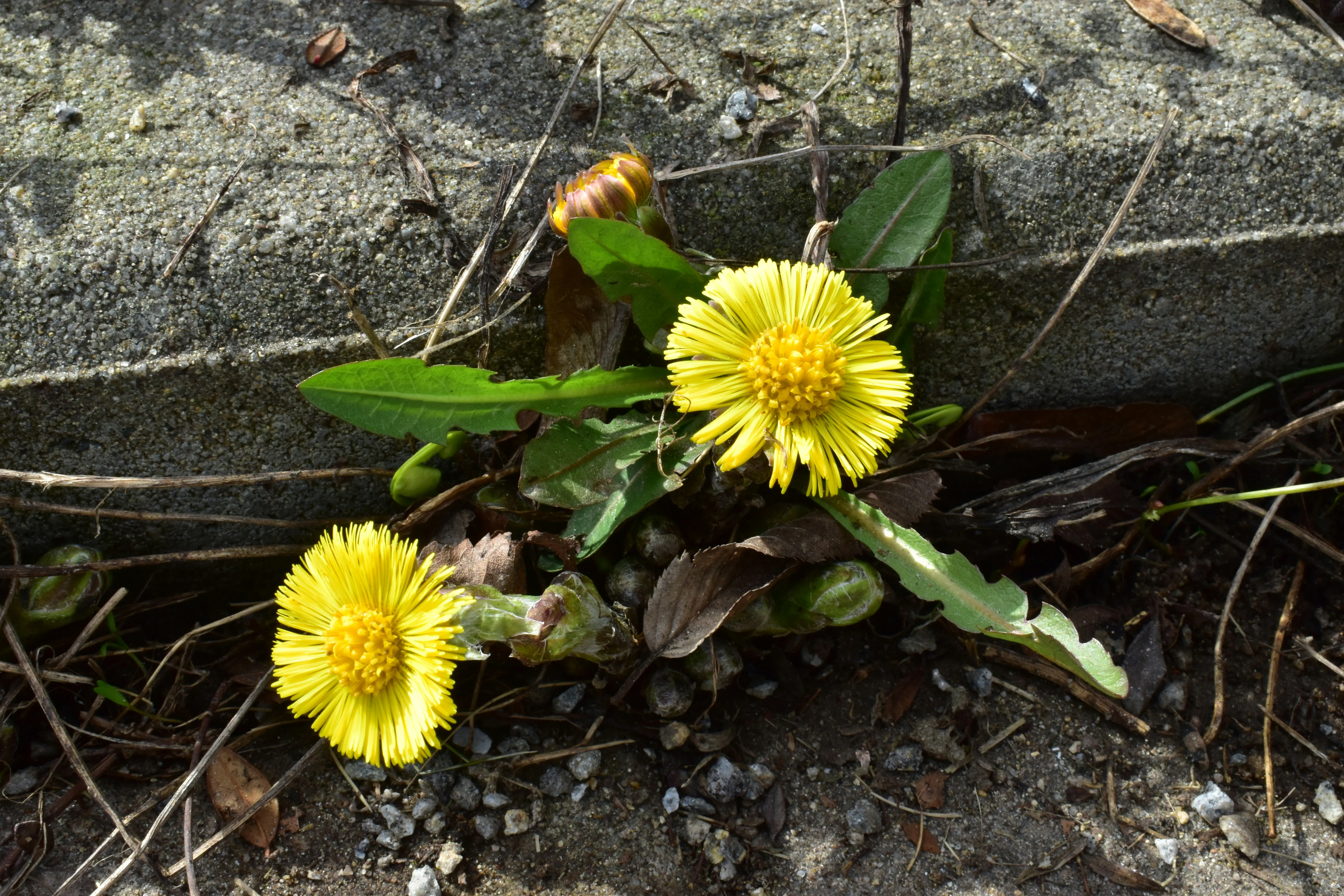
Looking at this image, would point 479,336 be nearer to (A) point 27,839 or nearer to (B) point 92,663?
(B) point 92,663

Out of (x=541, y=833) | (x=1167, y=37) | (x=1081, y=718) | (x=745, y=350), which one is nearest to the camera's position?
(x=745, y=350)

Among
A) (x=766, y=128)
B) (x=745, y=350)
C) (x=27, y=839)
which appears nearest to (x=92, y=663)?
(x=27, y=839)

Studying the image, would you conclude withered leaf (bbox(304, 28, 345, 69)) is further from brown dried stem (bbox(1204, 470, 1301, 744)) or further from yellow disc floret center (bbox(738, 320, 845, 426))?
brown dried stem (bbox(1204, 470, 1301, 744))

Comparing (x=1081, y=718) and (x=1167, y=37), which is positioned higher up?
(x=1167, y=37)

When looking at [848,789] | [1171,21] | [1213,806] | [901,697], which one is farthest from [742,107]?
[1213,806]

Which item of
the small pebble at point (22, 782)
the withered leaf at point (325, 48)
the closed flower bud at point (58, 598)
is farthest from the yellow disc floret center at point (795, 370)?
the small pebble at point (22, 782)

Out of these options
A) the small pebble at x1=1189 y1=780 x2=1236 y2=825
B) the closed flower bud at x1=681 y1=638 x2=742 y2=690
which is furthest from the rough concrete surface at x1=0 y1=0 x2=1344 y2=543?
the small pebble at x1=1189 y1=780 x2=1236 y2=825

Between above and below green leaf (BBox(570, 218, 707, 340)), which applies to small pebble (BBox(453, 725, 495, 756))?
below
